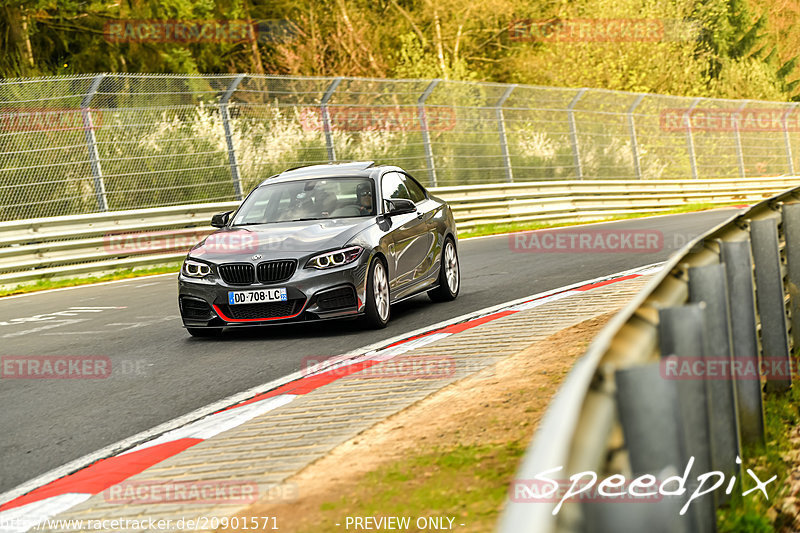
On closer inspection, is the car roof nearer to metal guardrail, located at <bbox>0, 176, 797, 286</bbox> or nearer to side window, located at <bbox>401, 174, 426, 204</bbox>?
side window, located at <bbox>401, 174, 426, 204</bbox>

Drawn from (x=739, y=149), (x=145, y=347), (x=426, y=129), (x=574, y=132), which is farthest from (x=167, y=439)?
(x=739, y=149)

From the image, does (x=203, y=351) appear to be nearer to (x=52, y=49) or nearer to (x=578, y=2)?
(x=52, y=49)

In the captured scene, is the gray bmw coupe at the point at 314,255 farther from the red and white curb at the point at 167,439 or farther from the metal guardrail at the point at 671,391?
the metal guardrail at the point at 671,391

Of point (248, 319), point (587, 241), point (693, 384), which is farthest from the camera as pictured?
point (587, 241)

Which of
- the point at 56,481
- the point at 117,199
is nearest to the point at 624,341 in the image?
the point at 56,481

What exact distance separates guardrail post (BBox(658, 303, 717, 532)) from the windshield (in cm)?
710

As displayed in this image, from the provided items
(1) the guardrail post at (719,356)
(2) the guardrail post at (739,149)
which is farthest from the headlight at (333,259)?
(2) the guardrail post at (739,149)

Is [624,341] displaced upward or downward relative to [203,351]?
upward

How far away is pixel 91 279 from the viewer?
1762 centimetres

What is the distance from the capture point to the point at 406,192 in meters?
11.8

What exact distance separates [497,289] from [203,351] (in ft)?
13.7

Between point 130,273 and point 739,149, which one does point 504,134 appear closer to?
point 130,273

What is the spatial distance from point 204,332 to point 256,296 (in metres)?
0.98

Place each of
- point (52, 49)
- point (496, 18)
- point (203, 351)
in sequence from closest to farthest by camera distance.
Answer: point (203, 351)
point (52, 49)
point (496, 18)
